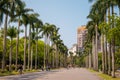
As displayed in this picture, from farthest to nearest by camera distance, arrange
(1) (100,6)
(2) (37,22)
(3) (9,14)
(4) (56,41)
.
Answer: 1. (4) (56,41)
2. (2) (37,22)
3. (3) (9,14)
4. (1) (100,6)

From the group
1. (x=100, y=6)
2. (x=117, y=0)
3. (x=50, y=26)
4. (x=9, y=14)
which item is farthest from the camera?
(x=50, y=26)

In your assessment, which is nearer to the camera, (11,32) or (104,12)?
(104,12)

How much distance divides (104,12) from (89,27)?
36837 millimetres

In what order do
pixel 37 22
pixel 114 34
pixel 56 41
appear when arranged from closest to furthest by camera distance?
pixel 114 34, pixel 37 22, pixel 56 41

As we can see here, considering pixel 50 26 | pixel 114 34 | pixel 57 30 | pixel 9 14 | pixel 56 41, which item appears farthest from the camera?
pixel 56 41

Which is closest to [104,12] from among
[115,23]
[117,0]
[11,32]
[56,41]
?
[117,0]

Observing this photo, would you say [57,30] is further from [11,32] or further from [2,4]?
[2,4]

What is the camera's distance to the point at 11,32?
75188 millimetres

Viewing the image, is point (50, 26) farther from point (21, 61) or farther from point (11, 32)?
point (11, 32)

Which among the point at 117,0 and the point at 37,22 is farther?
the point at 37,22

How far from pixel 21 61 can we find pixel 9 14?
70.0 meters

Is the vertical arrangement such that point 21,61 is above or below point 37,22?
below

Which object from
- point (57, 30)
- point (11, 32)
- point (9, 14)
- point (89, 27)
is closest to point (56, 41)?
point (57, 30)

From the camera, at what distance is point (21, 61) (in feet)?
407
